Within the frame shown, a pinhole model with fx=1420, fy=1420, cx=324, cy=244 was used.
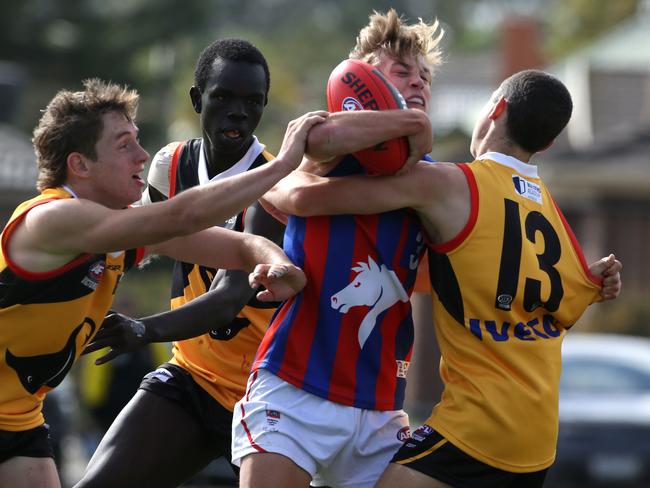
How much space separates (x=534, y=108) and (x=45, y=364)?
7.35 ft

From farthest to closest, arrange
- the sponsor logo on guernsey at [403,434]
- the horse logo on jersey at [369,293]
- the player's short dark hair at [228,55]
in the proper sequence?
1. the player's short dark hair at [228,55]
2. the sponsor logo on guernsey at [403,434]
3. the horse logo on jersey at [369,293]

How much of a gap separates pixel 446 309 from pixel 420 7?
60.6m

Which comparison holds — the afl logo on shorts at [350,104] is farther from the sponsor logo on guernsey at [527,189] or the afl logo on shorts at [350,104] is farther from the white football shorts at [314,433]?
the white football shorts at [314,433]

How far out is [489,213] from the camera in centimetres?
522

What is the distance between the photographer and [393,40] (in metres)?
5.79

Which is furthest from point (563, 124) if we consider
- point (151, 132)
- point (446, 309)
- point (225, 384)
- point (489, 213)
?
point (151, 132)

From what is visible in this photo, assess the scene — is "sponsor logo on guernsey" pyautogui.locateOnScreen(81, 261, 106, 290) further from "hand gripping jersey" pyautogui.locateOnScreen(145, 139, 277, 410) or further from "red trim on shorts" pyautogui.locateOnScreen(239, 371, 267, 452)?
"red trim on shorts" pyautogui.locateOnScreen(239, 371, 267, 452)

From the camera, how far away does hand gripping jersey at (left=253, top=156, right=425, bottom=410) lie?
17.3ft

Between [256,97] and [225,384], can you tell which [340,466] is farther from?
[256,97]

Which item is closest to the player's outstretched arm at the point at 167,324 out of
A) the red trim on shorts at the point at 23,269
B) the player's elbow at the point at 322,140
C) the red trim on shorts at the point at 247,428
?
the red trim on shorts at the point at 23,269

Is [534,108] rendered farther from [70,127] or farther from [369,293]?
[70,127]

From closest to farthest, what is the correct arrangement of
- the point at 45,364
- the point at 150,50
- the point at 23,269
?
1. the point at 23,269
2. the point at 45,364
3. the point at 150,50

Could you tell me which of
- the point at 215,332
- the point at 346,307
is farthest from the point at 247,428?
the point at 215,332

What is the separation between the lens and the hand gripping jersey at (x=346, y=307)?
5285 millimetres
